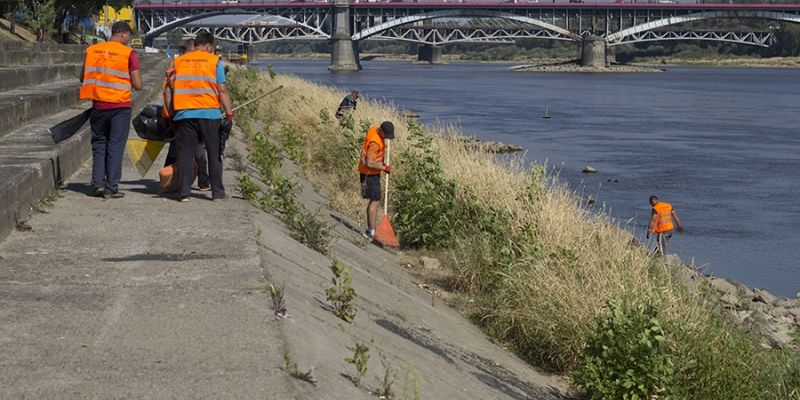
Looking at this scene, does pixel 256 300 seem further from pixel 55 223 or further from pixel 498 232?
pixel 498 232

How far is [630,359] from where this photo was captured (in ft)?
28.0

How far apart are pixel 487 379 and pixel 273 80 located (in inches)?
1301

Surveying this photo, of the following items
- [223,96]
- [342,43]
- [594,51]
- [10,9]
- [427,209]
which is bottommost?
[594,51]

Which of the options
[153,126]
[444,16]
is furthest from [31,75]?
[444,16]

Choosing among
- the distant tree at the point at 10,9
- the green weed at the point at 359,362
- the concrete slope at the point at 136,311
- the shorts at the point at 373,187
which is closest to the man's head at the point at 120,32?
the concrete slope at the point at 136,311

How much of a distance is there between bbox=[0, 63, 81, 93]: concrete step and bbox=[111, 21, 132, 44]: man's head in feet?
23.5

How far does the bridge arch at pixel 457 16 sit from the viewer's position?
465 feet

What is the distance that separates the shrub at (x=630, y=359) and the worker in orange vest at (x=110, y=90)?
14.7ft

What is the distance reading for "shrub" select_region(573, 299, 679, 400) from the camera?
844cm

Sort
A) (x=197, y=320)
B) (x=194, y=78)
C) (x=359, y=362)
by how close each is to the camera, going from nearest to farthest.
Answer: (x=359, y=362), (x=197, y=320), (x=194, y=78)

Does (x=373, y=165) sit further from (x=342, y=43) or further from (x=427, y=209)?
(x=342, y=43)

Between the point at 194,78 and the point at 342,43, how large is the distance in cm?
14033

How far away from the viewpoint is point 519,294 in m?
11.2

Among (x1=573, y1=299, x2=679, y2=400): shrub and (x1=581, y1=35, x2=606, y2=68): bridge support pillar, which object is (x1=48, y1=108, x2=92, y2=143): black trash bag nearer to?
(x1=573, y1=299, x2=679, y2=400): shrub
